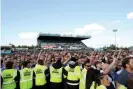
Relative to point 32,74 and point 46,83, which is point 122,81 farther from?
point 46,83

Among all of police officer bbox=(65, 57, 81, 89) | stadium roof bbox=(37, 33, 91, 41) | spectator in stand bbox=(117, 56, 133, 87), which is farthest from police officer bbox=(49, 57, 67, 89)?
stadium roof bbox=(37, 33, 91, 41)

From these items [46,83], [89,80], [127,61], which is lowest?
[46,83]

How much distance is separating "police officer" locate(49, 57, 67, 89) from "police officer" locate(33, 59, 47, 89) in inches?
11.0

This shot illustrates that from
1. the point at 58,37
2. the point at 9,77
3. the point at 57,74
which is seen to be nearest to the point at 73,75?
the point at 57,74

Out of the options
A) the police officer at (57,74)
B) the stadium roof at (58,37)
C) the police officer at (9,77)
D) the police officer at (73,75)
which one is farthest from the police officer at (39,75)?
the stadium roof at (58,37)

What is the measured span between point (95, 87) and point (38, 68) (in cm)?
432

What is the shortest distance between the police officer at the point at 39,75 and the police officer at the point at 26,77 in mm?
622

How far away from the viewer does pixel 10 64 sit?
23.8ft

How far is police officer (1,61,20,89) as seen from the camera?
723 centimetres

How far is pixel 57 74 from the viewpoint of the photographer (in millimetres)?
9008

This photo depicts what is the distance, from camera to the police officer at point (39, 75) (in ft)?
29.2

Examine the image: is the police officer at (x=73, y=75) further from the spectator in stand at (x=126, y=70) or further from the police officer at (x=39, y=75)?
the spectator in stand at (x=126, y=70)

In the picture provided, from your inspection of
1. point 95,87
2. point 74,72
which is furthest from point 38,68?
point 95,87

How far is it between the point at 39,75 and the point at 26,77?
0.98 meters
